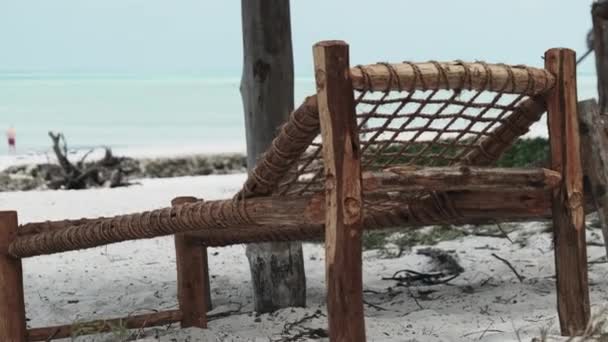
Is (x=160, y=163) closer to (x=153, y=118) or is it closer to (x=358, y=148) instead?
(x=358, y=148)

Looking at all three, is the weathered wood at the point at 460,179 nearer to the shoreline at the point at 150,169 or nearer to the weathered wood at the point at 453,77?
the weathered wood at the point at 453,77

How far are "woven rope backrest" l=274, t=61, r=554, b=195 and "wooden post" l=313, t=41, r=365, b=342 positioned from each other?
7 cm

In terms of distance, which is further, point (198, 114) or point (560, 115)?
point (198, 114)

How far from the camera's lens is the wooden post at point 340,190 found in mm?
2453

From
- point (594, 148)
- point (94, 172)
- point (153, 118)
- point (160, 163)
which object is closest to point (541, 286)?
point (594, 148)

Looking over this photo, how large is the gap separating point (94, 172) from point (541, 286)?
17.8 ft

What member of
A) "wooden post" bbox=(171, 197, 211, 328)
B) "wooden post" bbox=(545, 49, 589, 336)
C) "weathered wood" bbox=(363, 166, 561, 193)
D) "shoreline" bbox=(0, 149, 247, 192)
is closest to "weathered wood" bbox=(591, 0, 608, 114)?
"wooden post" bbox=(545, 49, 589, 336)

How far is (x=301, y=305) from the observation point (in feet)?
13.0

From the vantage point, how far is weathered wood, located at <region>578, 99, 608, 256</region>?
9.80 feet

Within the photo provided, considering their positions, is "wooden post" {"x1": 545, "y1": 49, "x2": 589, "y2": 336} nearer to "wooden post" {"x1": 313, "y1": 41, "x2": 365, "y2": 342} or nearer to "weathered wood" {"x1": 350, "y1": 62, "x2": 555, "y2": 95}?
"weathered wood" {"x1": 350, "y1": 62, "x2": 555, "y2": 95}

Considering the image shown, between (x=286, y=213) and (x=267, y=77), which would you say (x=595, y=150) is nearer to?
(x=286, y=213)

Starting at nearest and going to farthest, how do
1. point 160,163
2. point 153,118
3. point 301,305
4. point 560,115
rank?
1. point 560,115
2. point 301,305
3. point 160,163
4. point 153,118

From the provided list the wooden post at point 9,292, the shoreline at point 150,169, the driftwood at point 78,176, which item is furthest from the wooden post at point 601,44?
the shoreline at point 150,169

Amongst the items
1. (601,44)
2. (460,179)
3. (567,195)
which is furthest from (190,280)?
Result: (601,44)
